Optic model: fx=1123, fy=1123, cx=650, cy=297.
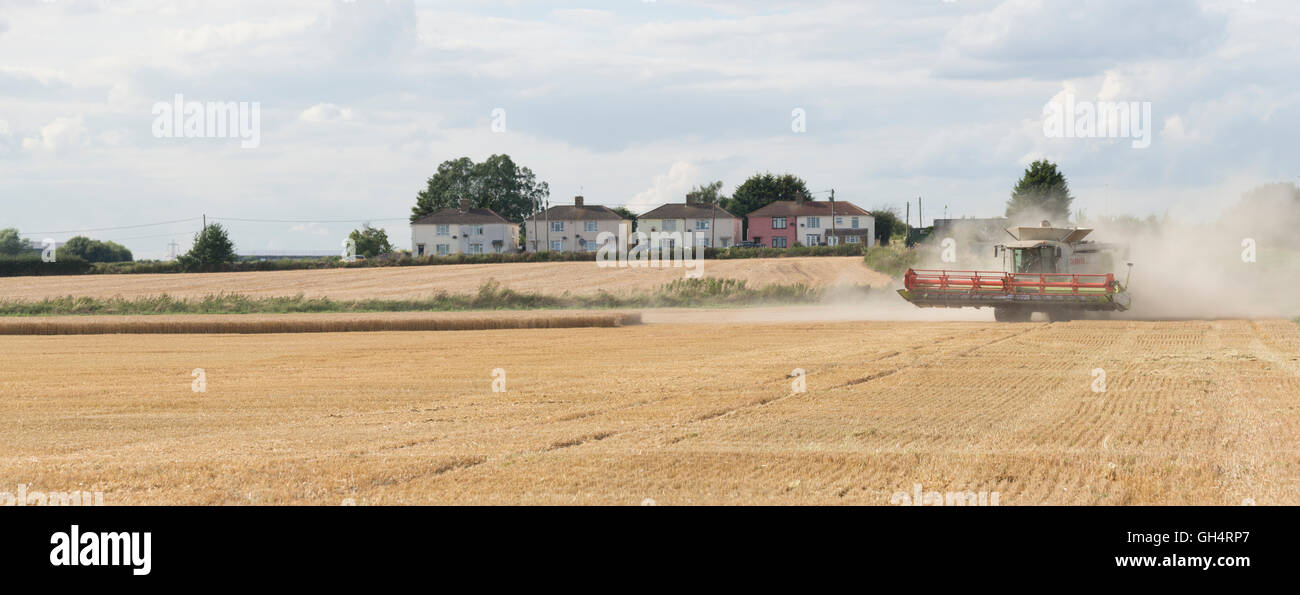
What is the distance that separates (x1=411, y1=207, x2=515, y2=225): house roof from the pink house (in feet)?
93.9

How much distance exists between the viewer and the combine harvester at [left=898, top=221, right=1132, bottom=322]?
35.7m

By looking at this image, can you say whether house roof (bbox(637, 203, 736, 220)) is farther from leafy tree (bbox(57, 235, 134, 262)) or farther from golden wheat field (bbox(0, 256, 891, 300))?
leafy tree (bbox(57, 235, 134, 262))

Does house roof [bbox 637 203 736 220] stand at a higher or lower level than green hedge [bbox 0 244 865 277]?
higher

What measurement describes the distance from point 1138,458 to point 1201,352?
600 inches

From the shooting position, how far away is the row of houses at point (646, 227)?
12356 centimetres

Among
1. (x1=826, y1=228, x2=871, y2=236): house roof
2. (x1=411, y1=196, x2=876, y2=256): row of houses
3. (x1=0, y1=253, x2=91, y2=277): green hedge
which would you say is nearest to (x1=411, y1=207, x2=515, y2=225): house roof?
(x1=411, y1=196, x2=876, y2=256): row of houses

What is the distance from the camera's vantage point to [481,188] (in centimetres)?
14000

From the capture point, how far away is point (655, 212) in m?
128

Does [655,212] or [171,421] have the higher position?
[655,212]
